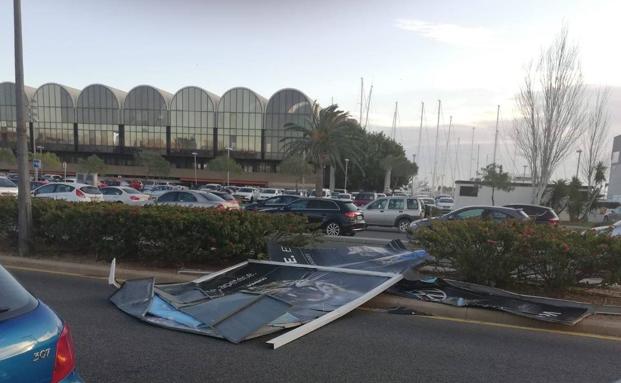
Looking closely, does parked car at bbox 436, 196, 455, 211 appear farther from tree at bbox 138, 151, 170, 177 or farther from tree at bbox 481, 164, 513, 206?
tree at bbox 138, 151, 170, 177

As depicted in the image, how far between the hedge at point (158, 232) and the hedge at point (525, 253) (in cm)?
296

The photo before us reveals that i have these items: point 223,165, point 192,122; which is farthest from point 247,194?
point 192,122

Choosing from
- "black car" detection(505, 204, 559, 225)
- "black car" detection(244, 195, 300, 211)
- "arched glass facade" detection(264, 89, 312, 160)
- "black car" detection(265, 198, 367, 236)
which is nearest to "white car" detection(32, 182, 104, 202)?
"black car" detection(244, 195, 300, 211)

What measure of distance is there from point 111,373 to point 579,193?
36969 millimetres

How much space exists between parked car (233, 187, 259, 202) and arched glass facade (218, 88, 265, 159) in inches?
1306

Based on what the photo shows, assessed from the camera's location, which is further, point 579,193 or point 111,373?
point 579,193

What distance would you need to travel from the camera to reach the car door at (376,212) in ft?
71.0

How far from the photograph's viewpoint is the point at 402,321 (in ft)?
19.0

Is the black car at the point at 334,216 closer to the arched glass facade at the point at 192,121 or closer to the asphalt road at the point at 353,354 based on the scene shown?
the asphalt road at the point at 353,354

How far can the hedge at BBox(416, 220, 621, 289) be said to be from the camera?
6.25 metres

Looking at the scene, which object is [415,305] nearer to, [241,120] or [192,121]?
[241,120]

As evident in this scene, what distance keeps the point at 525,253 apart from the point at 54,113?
298 feet

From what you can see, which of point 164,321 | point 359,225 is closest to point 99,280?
point 164,321

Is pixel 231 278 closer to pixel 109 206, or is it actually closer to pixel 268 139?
pixel 109 206
